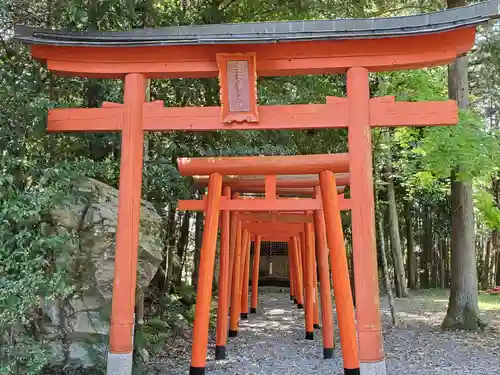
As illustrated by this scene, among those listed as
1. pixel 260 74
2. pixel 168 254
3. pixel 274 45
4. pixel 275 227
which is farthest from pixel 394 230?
pixel 274 45

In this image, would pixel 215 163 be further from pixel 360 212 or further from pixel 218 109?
pixel 360 212

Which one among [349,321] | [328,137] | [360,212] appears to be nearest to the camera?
[360,212]

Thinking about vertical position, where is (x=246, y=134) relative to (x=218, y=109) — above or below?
above

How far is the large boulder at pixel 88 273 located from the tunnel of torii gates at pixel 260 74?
1024 mm

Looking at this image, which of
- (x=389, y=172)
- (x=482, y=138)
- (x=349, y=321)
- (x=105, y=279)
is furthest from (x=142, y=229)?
(x=389, y=172)

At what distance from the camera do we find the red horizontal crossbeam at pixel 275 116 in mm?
4875

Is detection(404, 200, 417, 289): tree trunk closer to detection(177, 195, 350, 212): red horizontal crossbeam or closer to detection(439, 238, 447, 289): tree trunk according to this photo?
detection(439, 238, 447, 289): tree trunk

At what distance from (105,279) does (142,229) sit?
39.7 inches

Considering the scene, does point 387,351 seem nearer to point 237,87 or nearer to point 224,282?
point 224,282

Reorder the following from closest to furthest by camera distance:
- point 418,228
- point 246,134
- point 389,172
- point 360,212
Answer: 1. point 360,212
2. point 246,134
3. point 389,172
4. point 418,228

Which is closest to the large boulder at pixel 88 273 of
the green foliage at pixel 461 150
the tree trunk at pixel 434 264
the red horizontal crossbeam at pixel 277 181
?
the red horizontal crossbeam at pixel 277 181

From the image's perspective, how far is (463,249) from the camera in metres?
10.1

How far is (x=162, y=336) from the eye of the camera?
834 centimetres

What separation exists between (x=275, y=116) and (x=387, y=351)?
18.3 feet
